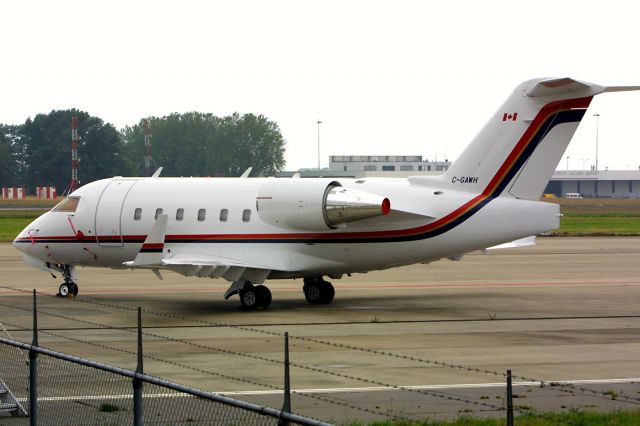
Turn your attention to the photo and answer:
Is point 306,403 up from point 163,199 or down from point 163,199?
down

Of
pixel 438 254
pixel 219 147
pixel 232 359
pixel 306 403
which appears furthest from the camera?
pixel 219 147

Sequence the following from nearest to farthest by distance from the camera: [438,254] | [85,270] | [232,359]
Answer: [232,359] < [438,254] < [85,270]

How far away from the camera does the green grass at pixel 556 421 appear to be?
43.9 feet

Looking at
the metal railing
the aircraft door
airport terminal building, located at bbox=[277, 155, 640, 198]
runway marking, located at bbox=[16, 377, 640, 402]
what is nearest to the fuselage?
the aircraft door

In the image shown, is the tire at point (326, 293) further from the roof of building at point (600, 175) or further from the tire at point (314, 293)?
the roof of building at point (600, 175)

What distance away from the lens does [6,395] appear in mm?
13953

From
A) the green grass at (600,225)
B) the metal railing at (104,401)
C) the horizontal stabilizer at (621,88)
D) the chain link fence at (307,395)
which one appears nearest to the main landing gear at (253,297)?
the chain link fence at (307,395)

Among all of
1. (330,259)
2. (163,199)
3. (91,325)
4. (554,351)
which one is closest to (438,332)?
(554,351)

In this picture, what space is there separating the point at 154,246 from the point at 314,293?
433 centimetres

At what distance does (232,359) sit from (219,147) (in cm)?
10475

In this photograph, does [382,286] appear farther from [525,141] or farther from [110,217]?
[525,141]

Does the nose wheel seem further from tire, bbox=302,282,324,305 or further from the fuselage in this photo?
tire, bbox=302,282,324,305

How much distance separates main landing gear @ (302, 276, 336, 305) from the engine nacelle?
6.97 feet

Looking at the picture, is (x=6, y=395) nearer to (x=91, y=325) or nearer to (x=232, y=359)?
(x=232, y=359)
